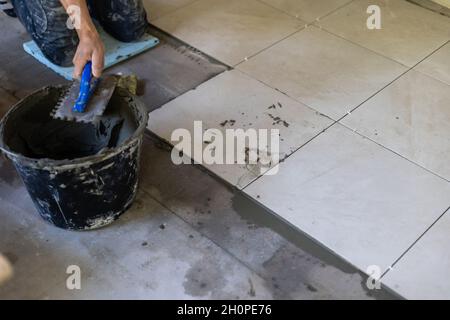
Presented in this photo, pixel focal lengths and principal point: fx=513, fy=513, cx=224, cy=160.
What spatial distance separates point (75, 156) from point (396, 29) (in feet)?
5.05

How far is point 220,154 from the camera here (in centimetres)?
168

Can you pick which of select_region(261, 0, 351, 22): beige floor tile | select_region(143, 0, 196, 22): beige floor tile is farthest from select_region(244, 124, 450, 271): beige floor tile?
select_region(143, 0, 196, 22): beige floor tile

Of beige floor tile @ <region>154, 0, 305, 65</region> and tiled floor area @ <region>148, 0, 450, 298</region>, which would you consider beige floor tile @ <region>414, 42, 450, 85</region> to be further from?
beige floor tile @ <region>154, 0, 305, 65</region>

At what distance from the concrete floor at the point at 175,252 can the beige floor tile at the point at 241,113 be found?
0.19 m

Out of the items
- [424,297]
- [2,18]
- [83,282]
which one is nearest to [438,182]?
[424,297]

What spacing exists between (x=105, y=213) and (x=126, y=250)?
4.7 inches

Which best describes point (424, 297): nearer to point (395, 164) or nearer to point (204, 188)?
point (395, 164)

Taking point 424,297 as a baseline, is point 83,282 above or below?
above

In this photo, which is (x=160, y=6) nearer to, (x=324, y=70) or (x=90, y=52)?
(x=324, y=70)

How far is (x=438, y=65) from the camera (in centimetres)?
209

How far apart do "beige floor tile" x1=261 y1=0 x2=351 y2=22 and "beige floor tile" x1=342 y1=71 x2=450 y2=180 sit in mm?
558

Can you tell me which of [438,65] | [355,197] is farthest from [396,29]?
[355,197]
